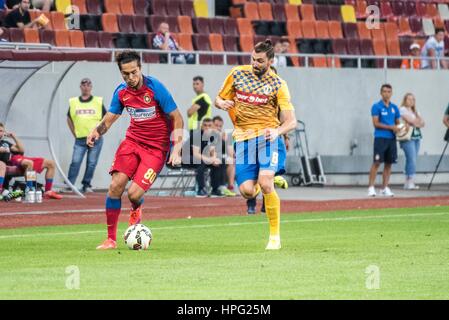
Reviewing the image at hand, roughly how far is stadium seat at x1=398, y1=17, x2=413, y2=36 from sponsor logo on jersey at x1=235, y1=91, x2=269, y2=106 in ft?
73.7

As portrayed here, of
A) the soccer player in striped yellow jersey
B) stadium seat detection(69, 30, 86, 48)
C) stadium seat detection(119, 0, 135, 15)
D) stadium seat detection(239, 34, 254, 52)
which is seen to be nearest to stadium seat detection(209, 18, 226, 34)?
stadium seat detection(239, 34, 254, 52)

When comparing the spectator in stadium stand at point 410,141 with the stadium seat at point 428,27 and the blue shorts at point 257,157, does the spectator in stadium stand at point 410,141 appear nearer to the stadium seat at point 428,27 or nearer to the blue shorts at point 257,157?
the stadium seat at point 428,27

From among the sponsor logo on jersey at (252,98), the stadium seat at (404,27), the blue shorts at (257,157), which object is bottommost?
the blue shorts at (257,157)

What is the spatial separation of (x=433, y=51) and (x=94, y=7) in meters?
9.20

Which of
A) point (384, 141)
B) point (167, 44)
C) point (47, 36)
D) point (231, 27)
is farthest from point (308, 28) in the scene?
point (47, 36)

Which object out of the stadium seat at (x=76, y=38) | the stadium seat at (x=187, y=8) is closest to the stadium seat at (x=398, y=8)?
the stadium seat at (x=187, y=8)

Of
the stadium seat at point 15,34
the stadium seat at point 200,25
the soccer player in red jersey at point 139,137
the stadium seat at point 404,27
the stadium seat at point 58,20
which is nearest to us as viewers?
the soccer player in red jersey at point 139,137

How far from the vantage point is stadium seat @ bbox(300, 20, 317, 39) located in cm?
3372

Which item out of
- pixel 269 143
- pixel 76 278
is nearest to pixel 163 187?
pixel 269 143

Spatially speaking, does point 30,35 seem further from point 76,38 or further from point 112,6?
point 112,6

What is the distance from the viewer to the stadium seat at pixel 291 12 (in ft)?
112

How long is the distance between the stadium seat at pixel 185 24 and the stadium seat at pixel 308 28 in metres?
3.84

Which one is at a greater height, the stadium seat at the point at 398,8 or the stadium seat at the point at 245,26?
the stadium seat at the point at 398,8

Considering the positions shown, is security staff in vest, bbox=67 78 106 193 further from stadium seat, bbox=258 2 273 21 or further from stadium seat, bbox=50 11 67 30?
stadium seat, bbox=258 2 273 21
